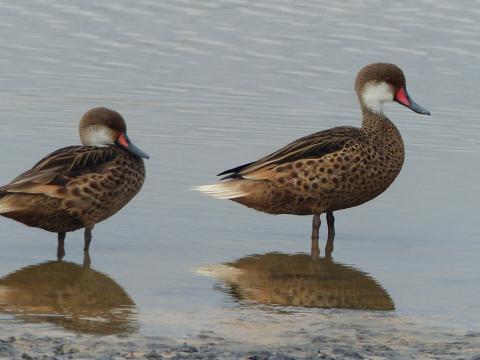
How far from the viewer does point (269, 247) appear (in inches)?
389

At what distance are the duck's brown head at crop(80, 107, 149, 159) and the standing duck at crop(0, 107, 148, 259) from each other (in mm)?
144

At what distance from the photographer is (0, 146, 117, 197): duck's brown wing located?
30.4ft

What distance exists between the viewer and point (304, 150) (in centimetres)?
1030

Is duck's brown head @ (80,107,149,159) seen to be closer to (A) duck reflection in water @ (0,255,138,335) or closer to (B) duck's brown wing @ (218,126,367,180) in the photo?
(B) duck's brown wing @ (218,126,367,180)

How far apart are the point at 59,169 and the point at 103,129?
746mm

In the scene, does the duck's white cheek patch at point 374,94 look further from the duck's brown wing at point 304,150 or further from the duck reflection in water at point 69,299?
the duck reflection in water at point 69,299

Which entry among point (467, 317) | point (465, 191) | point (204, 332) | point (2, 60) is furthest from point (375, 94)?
point (2, 60)

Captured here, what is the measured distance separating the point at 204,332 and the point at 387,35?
1001 centimetres

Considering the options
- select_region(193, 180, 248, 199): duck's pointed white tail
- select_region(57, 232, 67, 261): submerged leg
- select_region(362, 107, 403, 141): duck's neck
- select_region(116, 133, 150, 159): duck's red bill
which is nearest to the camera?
select_region(57, 232, 67, 261): submerged leg

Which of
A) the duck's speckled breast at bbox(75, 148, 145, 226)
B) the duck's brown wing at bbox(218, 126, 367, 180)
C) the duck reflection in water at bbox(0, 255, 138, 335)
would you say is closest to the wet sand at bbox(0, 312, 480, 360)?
the duck reflection in water at bbox(0, 255, 138, 335)

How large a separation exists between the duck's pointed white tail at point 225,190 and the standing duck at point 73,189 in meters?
0.52

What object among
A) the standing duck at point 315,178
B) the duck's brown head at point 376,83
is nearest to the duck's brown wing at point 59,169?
the standing duck at point 315,178

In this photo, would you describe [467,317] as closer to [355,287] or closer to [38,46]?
[355,287]

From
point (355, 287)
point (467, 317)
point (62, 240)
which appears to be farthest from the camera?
point (62, 240)
